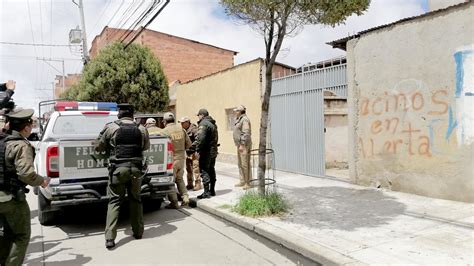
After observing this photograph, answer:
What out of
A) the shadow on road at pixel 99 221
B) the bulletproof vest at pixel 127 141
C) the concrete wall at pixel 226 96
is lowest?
the shadow on road at pixel 99 221

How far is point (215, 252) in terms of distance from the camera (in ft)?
15.2

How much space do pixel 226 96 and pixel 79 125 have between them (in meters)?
7.51

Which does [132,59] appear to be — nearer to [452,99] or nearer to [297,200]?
[297,200]

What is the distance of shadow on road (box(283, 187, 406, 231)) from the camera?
5.38 metres

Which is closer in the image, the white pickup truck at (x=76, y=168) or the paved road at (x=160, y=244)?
the paved road at (x=160, y=244)

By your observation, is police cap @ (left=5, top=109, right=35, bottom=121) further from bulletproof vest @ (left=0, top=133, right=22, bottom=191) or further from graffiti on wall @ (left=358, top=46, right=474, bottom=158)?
graffiti on wall @ (left=358, top=46, right=474, bottom=158)

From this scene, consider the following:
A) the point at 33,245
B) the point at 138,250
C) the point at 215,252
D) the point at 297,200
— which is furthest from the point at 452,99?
the point at 33,245

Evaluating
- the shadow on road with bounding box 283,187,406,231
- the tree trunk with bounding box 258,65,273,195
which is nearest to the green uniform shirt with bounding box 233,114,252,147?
the shadow on road with bounding box 283,187,406,231

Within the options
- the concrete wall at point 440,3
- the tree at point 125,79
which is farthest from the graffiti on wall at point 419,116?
the tree at point 125,79

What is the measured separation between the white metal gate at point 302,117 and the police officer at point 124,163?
5.29m

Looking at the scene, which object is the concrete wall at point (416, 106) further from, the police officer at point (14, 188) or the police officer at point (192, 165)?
the police officer at point (14, 188)

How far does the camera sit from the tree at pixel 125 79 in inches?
732

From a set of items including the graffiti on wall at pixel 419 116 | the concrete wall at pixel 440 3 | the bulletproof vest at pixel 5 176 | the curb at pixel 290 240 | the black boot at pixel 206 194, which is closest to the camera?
the bulletproof vest at pixel 5 176

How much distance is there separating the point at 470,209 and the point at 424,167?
1.19 metres
